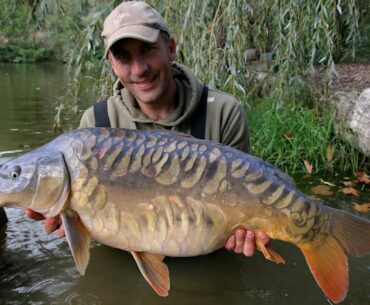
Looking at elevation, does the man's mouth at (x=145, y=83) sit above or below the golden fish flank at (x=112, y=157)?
above

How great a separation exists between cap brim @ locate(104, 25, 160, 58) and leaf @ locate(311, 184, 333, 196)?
2231 mm

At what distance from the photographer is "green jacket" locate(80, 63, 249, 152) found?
2.43 meters

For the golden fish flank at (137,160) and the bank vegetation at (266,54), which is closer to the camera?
the golden fish flank at (137,160)

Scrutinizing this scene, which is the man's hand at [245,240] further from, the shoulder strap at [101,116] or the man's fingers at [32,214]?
the shoulder strap at [101,116]

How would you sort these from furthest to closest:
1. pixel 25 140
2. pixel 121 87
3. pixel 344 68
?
pixel 344 68, pixel 25 140, pixel 121 87

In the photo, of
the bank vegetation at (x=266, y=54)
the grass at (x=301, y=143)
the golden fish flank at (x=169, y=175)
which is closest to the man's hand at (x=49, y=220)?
the golden fish flank at (x=169, y=175)

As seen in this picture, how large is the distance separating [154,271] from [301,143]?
2.87 m

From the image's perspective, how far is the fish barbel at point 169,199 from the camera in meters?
1.69

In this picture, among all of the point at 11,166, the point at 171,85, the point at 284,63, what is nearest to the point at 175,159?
the point at 11,166

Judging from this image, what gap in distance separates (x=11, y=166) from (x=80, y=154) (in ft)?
0.88

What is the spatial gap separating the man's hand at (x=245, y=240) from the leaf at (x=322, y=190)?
2.10 metres

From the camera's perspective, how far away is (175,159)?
67.6 inches

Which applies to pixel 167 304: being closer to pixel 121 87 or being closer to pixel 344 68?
pixel 121 87

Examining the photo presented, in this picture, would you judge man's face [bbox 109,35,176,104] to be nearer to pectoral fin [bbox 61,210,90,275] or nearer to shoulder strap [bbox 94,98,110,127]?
shoulder strap [bbox 94,98,110,127]
